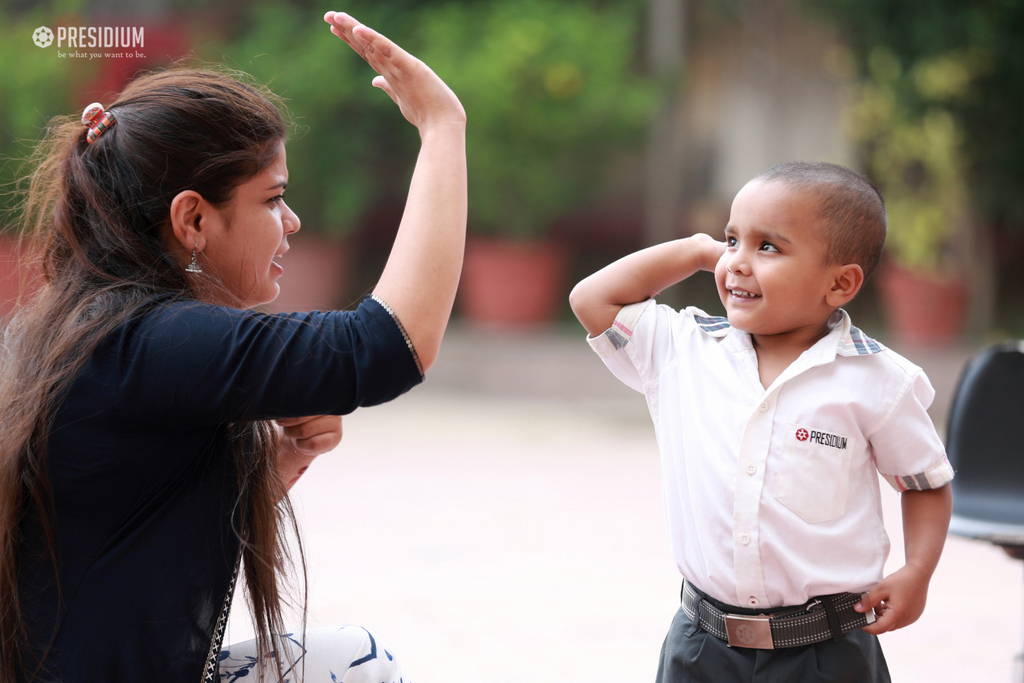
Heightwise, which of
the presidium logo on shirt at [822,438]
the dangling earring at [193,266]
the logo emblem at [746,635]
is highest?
the dangling earring at [193,266]

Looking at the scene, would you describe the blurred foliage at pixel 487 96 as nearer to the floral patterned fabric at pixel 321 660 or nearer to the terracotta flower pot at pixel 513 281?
the terracotta flower pot at pixel 513 281

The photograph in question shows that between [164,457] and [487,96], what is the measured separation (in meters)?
4.96

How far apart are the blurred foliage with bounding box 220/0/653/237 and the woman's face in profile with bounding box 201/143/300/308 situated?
4.55 metres

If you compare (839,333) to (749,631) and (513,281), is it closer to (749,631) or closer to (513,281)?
(749,631)

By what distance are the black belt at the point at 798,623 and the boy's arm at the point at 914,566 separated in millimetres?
16

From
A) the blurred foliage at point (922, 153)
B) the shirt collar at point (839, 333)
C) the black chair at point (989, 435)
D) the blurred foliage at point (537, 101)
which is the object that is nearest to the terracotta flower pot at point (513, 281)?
the blurred foliage at point (537, 101)

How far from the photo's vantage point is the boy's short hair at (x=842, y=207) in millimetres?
1181

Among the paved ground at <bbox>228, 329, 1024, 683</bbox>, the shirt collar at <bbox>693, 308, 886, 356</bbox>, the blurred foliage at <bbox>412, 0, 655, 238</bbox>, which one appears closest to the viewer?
the shirt collar at <bbox>693, 308, 886, 356</bbox>

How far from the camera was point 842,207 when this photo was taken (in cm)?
119

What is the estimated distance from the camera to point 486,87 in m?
5.80

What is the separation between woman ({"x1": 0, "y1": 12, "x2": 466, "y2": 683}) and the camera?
3.31ft

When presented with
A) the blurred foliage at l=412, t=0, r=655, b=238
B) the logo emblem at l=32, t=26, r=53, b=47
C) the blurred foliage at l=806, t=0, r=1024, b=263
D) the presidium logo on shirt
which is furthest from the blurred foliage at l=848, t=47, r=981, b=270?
the logo emblem at l=32, t=26, r=53, b=47

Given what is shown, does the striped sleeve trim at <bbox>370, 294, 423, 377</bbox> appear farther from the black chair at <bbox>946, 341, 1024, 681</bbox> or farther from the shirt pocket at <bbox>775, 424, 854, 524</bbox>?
the black chair at <bbox>946, 341, 1024, 681</bbox>

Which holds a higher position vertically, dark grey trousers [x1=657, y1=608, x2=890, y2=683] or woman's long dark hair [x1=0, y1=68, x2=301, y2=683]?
woman's long dark hair [x1=0, y1=68, x2=301, y2=683]
